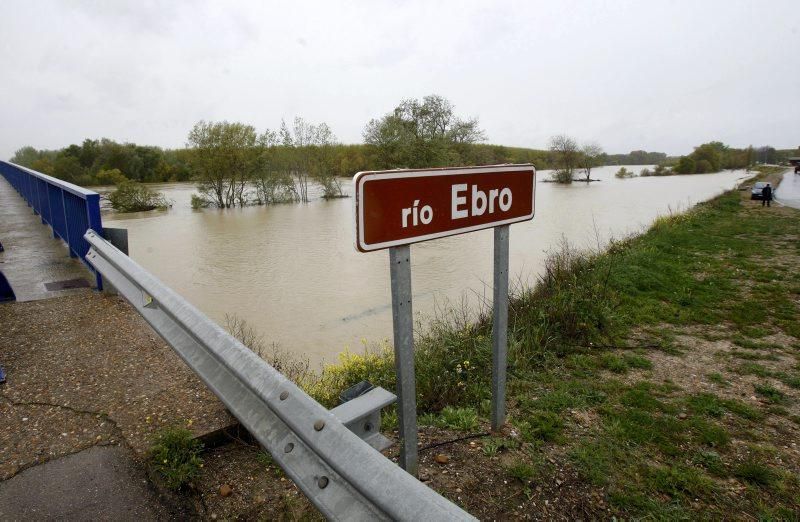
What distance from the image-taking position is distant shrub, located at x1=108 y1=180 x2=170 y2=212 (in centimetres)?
2309

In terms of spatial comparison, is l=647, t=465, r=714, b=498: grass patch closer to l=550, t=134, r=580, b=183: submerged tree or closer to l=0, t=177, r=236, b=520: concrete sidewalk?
l=0, t=177, r=236, b=520: concrete sidewalk

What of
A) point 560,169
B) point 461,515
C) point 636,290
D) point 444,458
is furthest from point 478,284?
point 560,169

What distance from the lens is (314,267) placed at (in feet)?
38.2

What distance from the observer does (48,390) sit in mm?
2299

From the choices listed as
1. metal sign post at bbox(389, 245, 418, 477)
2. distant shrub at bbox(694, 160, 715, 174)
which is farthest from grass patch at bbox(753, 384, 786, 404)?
distant shrub at bbox(694, 160, 715, 174)

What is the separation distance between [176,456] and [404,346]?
0.96 metres

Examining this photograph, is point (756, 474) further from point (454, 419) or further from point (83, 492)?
point (83, 492)

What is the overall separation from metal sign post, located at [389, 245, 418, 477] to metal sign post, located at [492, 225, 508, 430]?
62cm

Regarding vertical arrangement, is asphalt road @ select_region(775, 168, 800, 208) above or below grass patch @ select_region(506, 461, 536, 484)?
above

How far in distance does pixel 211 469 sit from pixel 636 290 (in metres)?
5.74

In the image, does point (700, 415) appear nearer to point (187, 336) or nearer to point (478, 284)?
point (187, 336)

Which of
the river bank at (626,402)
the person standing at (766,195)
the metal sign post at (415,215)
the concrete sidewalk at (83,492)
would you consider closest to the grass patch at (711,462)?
the river bank at (626,402)

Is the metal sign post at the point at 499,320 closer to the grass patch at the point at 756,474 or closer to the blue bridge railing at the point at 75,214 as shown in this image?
the grass patch at the point at 756,474

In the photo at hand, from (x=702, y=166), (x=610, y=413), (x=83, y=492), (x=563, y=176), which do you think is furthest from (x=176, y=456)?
(x=702, y=166)
